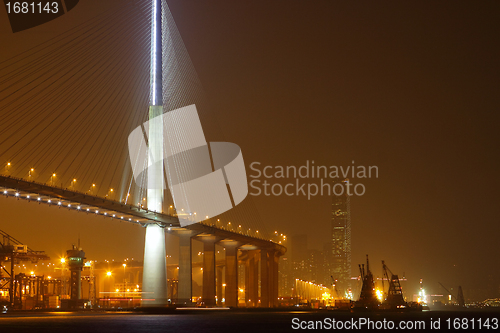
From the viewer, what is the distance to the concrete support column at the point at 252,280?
14388 cm

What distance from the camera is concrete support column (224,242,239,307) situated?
407ft

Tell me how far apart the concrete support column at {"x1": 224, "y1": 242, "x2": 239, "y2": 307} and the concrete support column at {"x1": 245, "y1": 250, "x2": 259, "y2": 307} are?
16.7 meters

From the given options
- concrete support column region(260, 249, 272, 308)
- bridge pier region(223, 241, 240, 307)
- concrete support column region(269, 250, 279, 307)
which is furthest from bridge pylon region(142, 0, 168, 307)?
concrete support column region(269, 250, 279, 307)

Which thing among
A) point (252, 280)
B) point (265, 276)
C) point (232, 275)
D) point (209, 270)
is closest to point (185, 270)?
point (209, 270)

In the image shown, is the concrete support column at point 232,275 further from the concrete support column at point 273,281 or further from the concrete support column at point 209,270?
the concrete support column at point 273,281

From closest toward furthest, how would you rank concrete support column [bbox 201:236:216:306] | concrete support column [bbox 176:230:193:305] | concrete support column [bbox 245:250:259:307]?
1. concrete support column [bbox 176:230:193:305]
2. concrete support column [bbox 201:236:216:306]
3. concrete support column [bbox 245:250:259:307]

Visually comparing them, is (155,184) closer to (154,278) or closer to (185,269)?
(154,278)

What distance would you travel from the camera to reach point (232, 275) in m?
126

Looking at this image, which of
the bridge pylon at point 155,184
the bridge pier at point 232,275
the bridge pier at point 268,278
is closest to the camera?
the bridge pylon at point 155,184

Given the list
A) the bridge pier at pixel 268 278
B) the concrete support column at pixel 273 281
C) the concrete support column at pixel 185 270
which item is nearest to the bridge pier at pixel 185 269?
the concrete support column at pixel 185 270

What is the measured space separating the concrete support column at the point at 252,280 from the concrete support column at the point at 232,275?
54.7ft

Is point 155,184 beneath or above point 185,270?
above

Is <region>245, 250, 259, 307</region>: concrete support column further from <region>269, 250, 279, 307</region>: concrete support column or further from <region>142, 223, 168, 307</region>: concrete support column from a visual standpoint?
<region>142, 223, 168, 307</region>: concrete support column

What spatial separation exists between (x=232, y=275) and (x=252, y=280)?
2515cm
